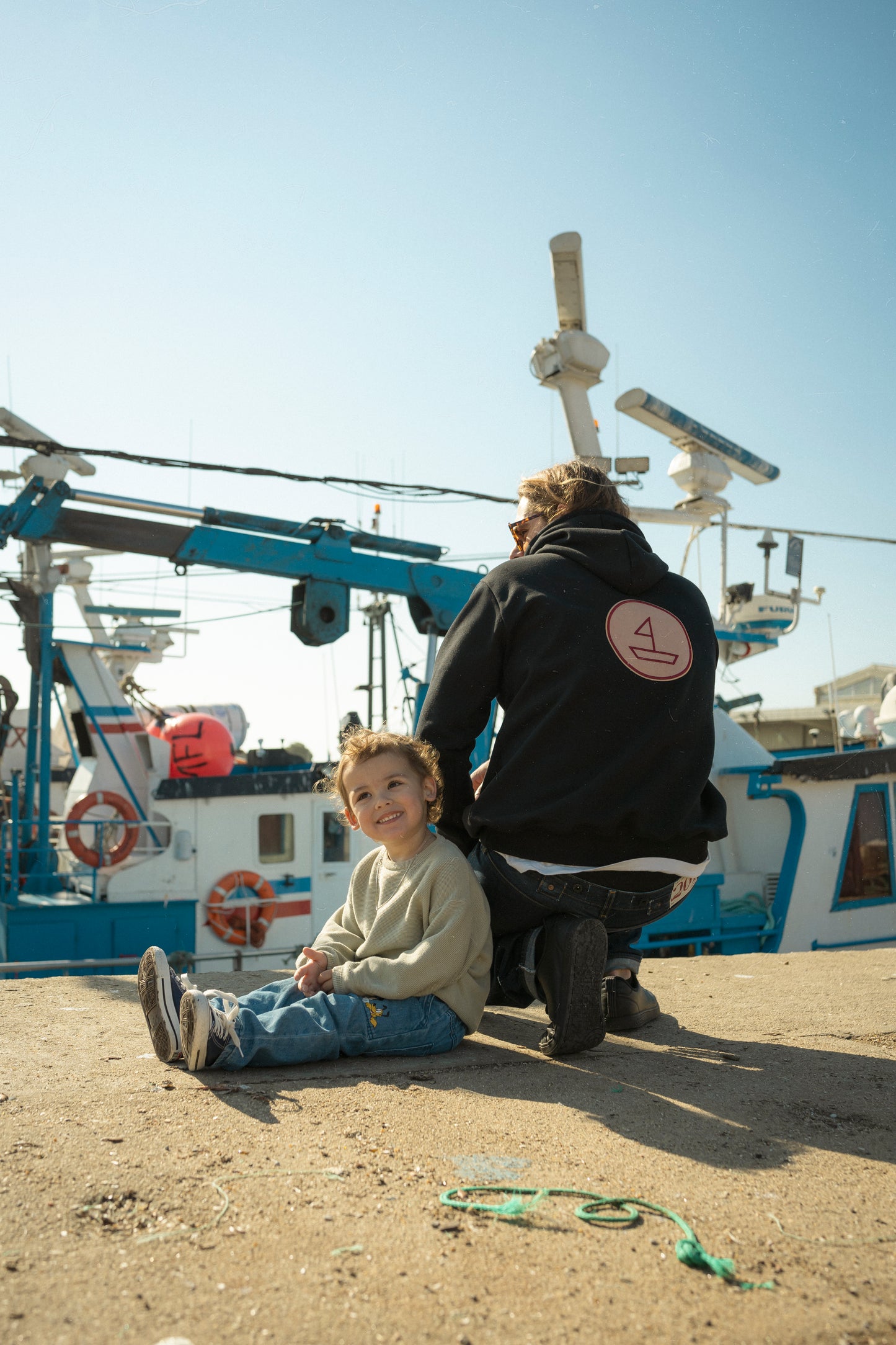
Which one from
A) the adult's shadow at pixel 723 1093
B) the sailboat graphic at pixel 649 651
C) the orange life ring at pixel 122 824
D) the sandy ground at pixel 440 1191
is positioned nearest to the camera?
the sandy ground at pixel 440 1191

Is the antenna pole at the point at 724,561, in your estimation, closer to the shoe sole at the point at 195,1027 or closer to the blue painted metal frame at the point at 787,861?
the blue painted metal frame at the point at 787,861

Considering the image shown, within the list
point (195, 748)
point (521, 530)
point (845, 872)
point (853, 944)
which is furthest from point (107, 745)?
point (521, 530)

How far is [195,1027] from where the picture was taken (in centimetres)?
226

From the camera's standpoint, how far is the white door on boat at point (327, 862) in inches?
454

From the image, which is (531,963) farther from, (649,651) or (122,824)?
(122,824)

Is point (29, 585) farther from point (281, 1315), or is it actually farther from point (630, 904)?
point (281, 1315)

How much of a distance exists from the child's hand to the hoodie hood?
121cm

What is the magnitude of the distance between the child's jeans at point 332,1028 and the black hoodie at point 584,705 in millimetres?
471

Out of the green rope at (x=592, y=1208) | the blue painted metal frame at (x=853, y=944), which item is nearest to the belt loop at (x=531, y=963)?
the green rope at (x=592, y=1208)

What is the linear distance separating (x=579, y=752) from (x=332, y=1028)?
909mm

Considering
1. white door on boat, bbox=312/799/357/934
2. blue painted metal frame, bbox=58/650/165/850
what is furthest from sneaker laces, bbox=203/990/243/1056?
blue painted metal frame, bbox=58/650/165/850

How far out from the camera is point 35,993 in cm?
354

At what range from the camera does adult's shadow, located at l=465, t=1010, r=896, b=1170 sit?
1876mm

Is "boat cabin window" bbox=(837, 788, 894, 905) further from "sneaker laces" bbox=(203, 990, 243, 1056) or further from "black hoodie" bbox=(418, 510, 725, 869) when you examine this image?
"sneaker laces" bbox=(203, 990, 243, 1056)
